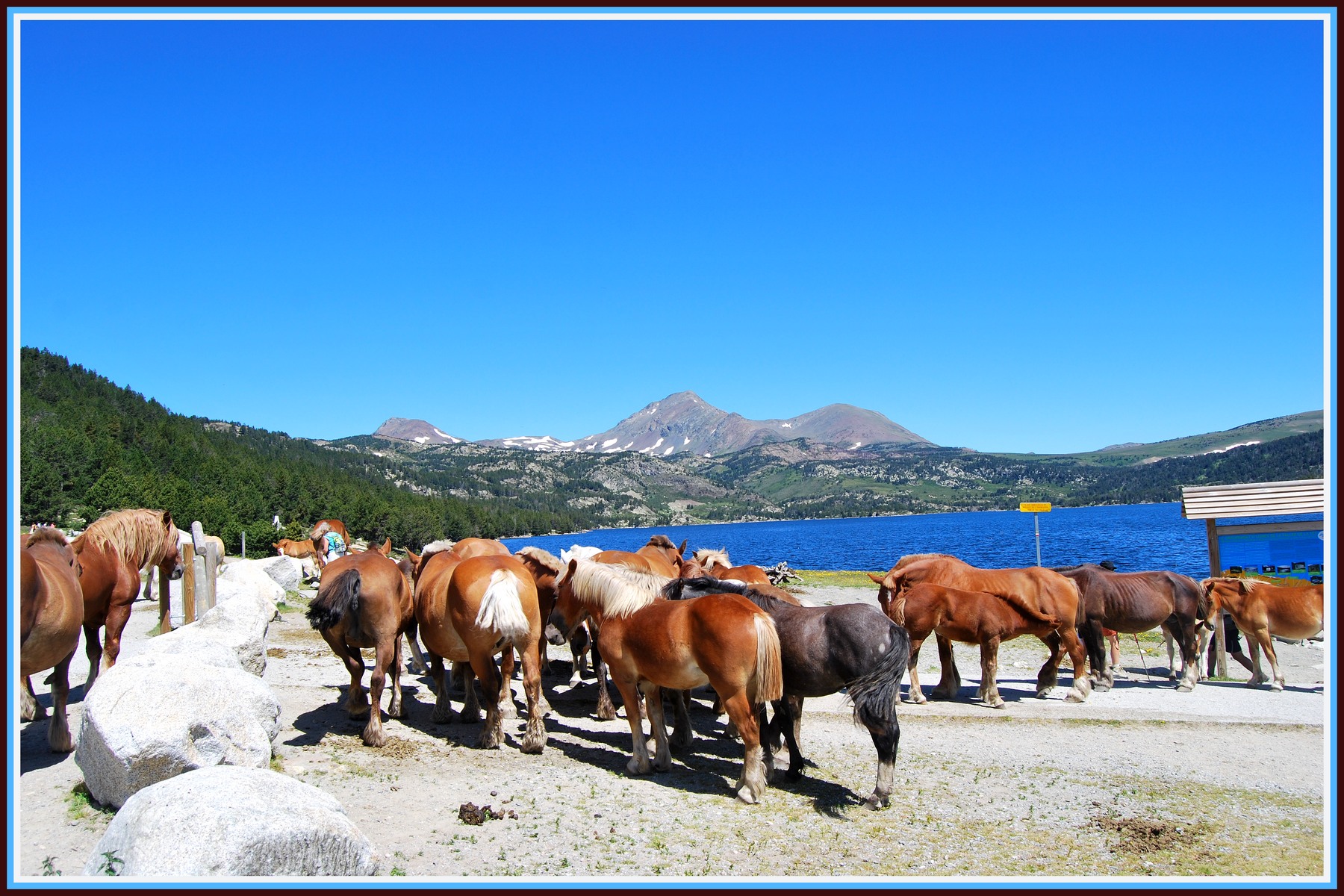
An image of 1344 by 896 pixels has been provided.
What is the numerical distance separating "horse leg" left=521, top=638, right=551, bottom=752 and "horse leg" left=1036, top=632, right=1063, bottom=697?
886cm

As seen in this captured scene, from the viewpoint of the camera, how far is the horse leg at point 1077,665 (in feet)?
43.3

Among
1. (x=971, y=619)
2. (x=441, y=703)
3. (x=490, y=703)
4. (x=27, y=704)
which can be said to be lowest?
(x=441, y=703)

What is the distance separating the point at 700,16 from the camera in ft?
16.8

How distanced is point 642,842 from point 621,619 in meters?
2.75

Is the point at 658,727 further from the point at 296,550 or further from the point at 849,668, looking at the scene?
the point at 296,550

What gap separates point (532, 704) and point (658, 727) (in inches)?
64.3

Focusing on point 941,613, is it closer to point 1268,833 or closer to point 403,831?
point 1268,833

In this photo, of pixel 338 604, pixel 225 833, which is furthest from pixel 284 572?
pixel 225 833

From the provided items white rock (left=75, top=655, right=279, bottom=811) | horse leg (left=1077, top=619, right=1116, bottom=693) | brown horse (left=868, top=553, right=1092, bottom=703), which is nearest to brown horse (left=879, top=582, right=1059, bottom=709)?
brown horse (left=868, top=553, right=1092, bottom=703)

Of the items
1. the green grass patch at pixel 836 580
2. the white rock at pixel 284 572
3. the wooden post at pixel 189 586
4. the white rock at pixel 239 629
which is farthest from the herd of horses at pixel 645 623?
the green grass patch at pixel 836 580

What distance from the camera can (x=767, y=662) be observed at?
7910mm

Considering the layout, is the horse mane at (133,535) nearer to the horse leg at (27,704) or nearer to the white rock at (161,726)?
the horse leg at (27,704)

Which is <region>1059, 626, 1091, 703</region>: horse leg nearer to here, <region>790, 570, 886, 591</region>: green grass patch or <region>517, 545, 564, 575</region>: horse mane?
<region>517, 545, 564, 575</region>: horse mane

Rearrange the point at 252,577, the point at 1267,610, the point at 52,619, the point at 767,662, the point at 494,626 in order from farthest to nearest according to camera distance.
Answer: the point at 252,577 → the point at 1267,610 → the point at 494,626 → the point at 767,662 → the point at 52,619
